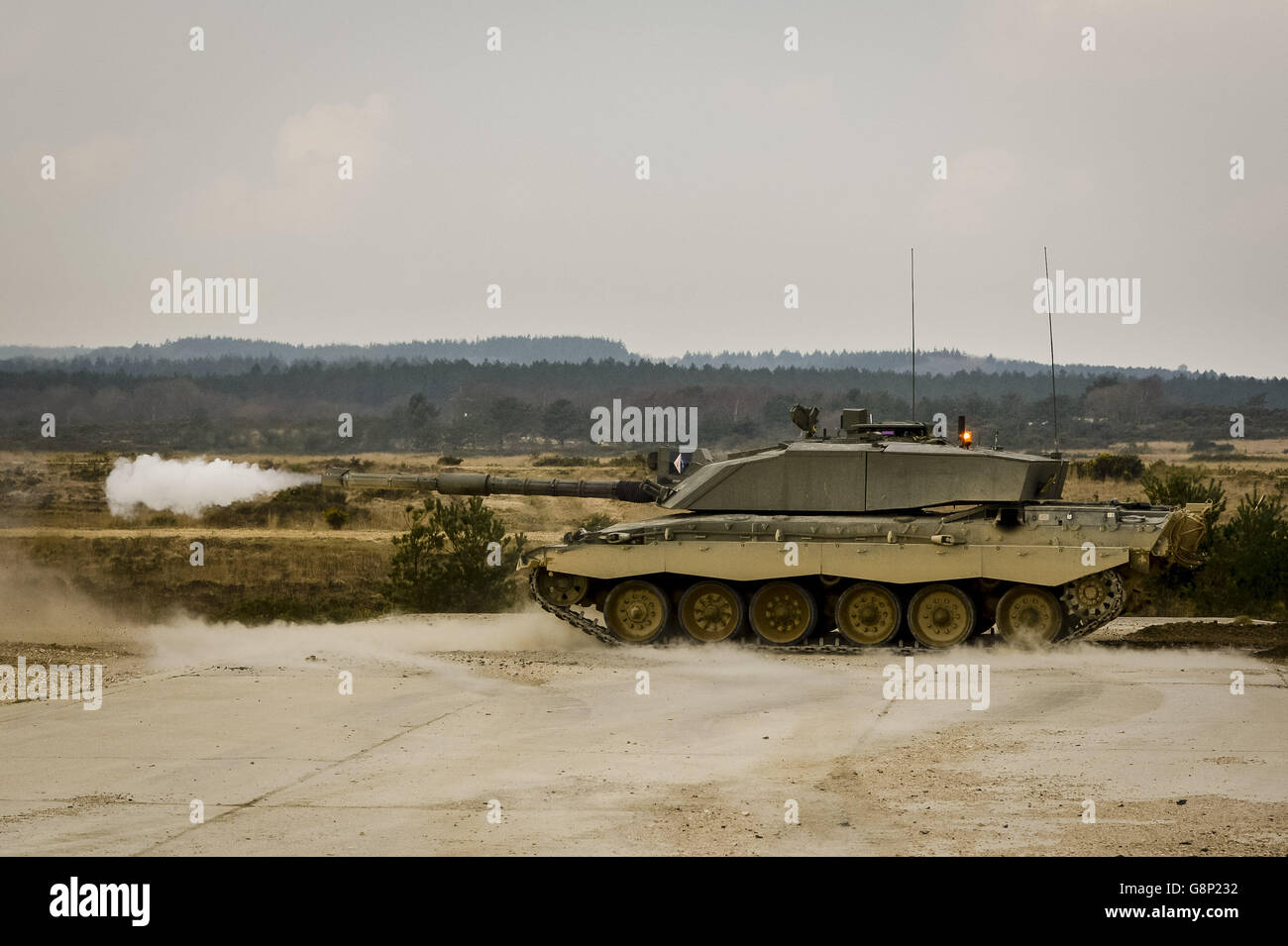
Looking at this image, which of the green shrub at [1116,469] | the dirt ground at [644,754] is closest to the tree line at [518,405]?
the green shrub at [1116,469]

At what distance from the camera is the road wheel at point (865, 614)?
18.6m

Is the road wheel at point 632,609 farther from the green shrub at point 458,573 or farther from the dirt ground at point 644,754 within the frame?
the green shrub at point 458,573

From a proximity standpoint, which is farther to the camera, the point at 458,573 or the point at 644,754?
the point at 458,573

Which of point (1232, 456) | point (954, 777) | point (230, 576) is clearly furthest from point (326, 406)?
point (954, 777)

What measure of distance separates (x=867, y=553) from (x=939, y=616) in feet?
4.13

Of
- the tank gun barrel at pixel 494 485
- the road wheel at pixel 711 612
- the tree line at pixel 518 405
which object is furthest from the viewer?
the tree line at pixel 518 405

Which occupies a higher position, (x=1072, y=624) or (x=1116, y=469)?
(x=1116, y=469)

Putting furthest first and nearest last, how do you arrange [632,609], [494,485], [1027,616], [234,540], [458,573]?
[234,540] → [458,573] → [494,485] → [632,609] → [1027,616]

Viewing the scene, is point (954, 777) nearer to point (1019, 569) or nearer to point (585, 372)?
point (1019, 569)

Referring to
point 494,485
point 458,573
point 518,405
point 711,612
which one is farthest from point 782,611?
point 518,405

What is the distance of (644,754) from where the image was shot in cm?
1215

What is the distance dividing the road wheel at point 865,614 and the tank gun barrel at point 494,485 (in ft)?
9.88

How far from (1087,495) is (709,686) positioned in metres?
40.8

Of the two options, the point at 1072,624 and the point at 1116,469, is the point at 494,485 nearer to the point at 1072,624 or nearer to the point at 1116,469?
the point at 1072,624
